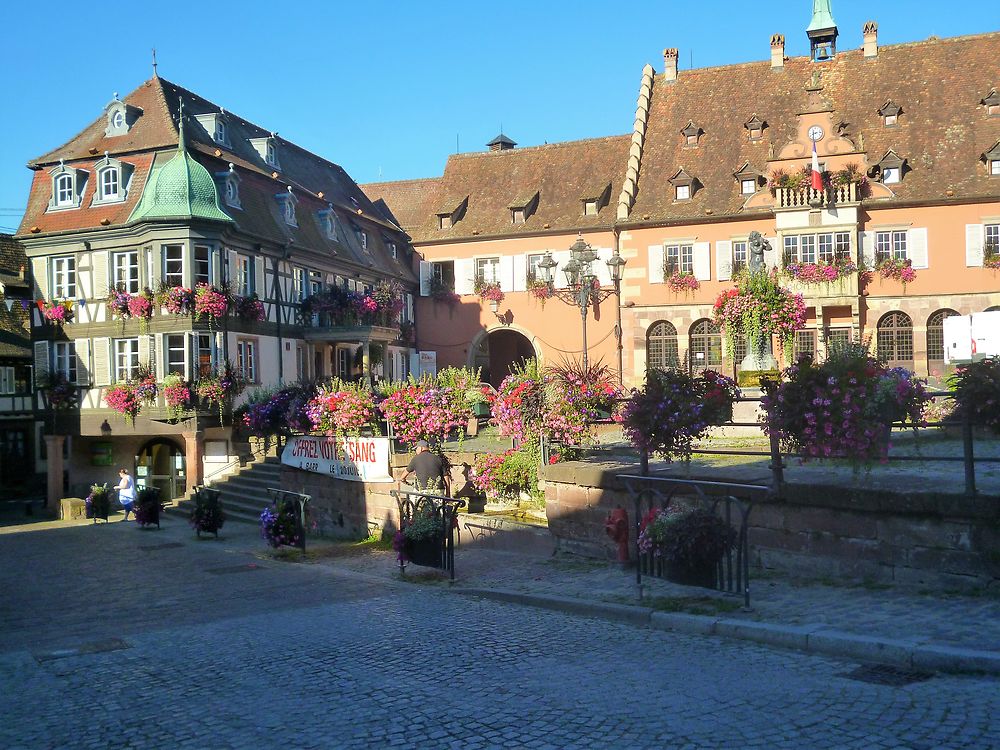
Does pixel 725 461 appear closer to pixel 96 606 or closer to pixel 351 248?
pixel 96 606

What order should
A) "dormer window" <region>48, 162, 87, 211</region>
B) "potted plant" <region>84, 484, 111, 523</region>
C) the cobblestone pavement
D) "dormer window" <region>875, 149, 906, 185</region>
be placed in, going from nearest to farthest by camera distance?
1. the cobblestone pavement
2. "potted plant" <region>84, 484, 111, 523</region>
3. "dormer window" <region>48, 162, 87, 211</region>
4. "dormer window" <region>875, 149, 906, 185</region>

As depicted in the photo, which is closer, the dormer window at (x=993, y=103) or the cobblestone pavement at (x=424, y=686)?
the cobblestone pavement at (x=424, y=686)

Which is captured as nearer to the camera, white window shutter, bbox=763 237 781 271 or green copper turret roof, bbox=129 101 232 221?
green copper turret roof, bbox=129 101 232 221

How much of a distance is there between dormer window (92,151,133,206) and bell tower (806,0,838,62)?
25.2 m

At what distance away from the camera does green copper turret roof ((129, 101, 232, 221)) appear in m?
28.7

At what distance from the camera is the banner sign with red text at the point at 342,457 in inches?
706

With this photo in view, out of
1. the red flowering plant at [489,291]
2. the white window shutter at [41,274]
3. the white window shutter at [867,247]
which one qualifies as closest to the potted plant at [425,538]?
the white window shutter at [41,274]

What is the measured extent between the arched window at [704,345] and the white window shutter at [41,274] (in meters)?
21.4

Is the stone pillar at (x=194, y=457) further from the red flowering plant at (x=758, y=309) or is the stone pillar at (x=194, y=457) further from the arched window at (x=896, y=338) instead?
the arched window at (x=896, y=338)

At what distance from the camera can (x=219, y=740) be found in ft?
20.2

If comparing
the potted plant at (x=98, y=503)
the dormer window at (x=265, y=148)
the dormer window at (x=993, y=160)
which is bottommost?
the potted plant at (x=98, y=503)

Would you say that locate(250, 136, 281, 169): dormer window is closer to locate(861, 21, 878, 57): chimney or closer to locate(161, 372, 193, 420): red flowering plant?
locate(161, 372, 193, 420): red flowering plant

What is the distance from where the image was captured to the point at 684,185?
119 feet

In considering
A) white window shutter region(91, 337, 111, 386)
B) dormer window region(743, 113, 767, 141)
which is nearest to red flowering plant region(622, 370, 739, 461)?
white window shutter region(91, 337, 111, 386)
